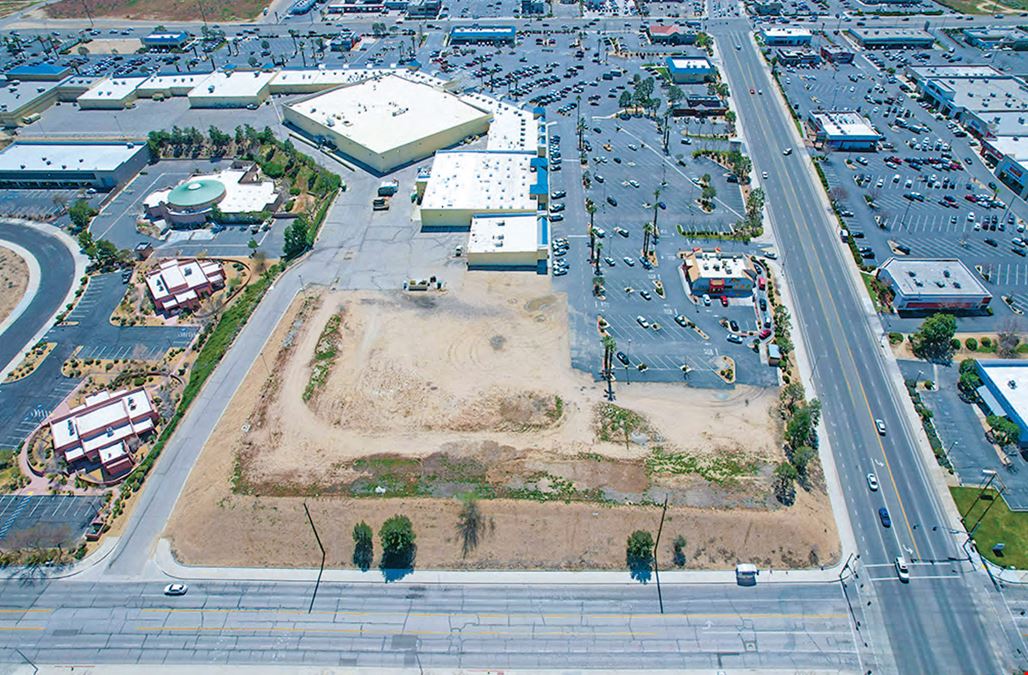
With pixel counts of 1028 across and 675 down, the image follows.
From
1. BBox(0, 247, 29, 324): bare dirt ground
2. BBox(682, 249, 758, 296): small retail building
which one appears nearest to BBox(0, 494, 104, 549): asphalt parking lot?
BBox(0, 247, 29, 324): bare dirt ground

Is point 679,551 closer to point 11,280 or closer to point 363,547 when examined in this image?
point 363,547

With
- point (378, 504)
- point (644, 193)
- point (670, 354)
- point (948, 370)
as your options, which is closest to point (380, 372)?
point (378, 504)

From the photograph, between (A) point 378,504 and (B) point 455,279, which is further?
(B) point 455,279

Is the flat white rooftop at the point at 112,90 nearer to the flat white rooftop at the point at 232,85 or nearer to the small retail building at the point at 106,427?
the flat white rooftop at the point at 232,85

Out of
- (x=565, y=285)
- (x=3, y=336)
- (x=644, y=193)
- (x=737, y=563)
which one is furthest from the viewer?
(x=644, y=193)

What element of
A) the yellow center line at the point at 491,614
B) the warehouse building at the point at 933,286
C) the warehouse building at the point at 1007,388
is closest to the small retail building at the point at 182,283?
the yellow center line at the point at 491,614

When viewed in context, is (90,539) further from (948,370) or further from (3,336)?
(948,370)

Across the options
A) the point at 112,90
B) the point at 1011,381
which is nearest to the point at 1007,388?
the point at 1011,381
